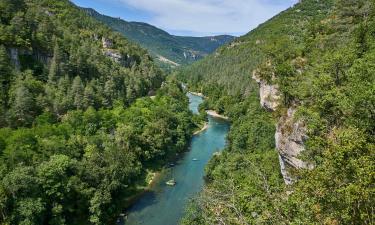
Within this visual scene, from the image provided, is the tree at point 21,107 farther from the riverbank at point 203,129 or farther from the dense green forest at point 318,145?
the riverbank at point 203,129

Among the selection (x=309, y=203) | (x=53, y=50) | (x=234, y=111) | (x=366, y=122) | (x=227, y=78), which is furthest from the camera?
(x=227, y=78)

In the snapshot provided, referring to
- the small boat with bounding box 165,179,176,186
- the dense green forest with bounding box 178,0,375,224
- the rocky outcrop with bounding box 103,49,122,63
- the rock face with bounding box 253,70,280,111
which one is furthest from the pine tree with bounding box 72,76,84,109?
the rocky outcrop with bounding box 103,49,122,63

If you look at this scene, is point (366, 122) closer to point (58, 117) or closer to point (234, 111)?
point (58, 117)

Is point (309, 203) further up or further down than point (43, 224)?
further up

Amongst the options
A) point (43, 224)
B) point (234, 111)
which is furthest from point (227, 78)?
point (43, 224)

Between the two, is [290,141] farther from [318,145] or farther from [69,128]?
[69,128]

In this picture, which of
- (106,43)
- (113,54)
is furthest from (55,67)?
(106,43)
